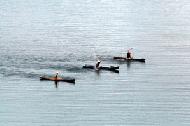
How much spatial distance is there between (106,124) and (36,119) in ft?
27.6

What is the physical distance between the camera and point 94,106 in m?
107

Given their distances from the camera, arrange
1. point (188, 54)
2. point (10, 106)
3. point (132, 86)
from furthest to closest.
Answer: point (188, 54) < point (132, 86) < point (10, 106)

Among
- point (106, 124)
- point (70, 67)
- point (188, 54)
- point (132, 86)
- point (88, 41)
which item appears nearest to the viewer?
point (106, 124)

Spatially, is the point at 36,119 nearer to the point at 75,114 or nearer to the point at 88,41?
the point at 75,114

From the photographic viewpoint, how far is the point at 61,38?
158 metres

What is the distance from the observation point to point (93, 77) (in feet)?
401

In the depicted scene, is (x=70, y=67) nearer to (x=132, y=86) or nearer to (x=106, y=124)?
(x=132, y=86)

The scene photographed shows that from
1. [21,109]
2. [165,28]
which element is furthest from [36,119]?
[165,28]

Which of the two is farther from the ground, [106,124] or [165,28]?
[165,28]

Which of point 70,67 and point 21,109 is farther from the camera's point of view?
point 70,67

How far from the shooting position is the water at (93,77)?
103125 mm

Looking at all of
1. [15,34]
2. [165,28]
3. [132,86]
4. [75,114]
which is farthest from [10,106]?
[165,28]

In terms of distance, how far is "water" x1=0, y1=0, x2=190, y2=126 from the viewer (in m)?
103

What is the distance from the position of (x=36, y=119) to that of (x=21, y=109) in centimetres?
474
